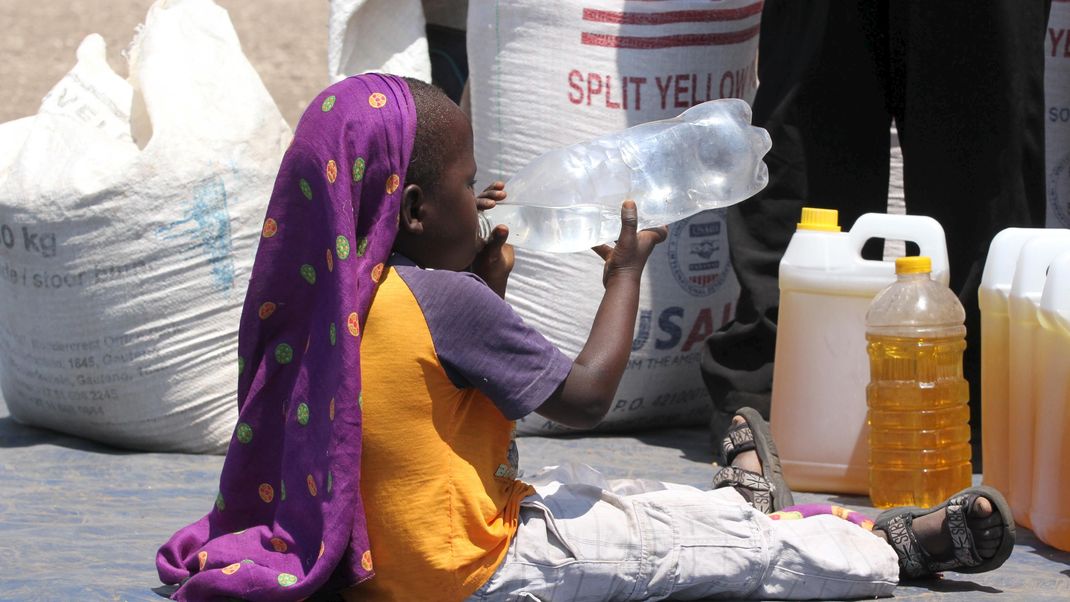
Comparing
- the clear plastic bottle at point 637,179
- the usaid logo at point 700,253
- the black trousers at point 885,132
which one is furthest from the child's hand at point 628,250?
the usaid logo at point 700,253

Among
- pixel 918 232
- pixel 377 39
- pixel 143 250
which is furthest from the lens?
pixel 377 39

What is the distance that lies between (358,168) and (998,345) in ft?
4.45

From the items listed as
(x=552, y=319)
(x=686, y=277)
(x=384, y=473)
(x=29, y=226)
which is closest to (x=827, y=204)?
(x=686, y=277)

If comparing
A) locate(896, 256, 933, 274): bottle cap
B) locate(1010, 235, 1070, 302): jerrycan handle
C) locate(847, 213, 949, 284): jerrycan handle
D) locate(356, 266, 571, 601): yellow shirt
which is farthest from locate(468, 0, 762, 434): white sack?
locate(356, 266, 571, 601): yellow shirt

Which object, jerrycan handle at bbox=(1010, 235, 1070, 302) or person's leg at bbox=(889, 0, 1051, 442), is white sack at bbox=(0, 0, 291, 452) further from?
jerrycan handle at bbox=(1010, 235, 1070, 302)

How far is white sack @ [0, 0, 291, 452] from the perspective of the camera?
3.09m

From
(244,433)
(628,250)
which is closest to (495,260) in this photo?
(628,250)

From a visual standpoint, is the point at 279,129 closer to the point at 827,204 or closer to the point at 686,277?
the point at 686,277

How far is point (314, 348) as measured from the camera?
80.7 inches

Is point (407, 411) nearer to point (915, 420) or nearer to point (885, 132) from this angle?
point (915, 420)

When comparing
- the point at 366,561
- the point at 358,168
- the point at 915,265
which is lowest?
the point at 366,561

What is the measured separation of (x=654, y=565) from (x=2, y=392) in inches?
81.1

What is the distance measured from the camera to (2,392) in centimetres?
358

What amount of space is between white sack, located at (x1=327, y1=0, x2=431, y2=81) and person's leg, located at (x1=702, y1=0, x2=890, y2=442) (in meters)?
0.87
